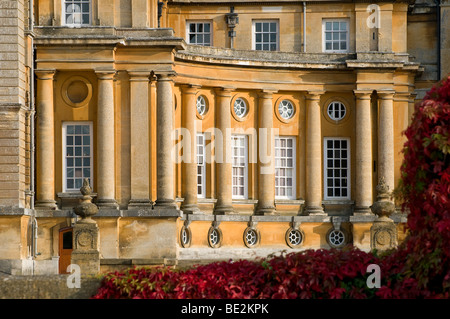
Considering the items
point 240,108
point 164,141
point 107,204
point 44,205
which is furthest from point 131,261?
point 240,108

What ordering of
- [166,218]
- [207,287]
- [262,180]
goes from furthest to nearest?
1. [262,180]
2. [166,218]
3. [207,287]

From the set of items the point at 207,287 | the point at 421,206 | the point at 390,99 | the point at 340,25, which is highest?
the point at 340,25

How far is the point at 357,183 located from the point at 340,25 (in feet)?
20.6

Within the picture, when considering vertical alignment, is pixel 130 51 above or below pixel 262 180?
above

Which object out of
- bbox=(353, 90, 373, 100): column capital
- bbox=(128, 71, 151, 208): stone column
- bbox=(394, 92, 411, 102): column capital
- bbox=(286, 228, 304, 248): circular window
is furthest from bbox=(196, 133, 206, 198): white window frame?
bbox=(394, 92, 411, 102): column capital

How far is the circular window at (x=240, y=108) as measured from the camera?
41094mm

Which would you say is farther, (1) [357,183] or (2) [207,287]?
(1) [357,183]

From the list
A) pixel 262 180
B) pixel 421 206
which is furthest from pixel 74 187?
pixel 421 206

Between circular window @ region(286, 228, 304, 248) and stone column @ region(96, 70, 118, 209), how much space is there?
7.80 metres

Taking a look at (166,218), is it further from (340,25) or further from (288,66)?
(340,25)

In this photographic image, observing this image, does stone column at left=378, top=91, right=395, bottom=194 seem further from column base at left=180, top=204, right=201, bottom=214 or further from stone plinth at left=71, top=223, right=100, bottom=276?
stone plinth at left=71, top=223, right=100, bottom=276

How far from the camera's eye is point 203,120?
40.3 m

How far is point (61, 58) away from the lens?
35.5 metres

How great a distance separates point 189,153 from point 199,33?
610cm
